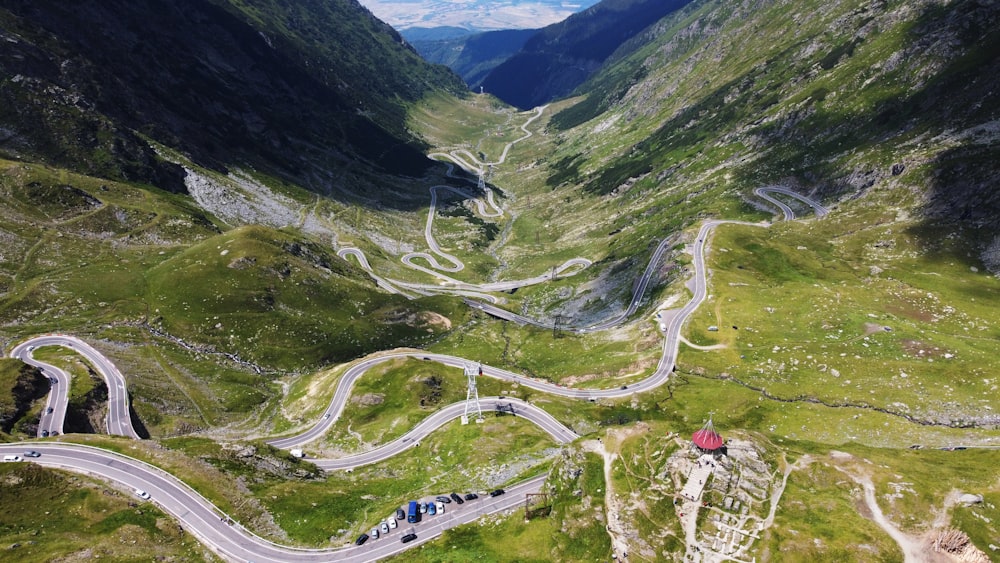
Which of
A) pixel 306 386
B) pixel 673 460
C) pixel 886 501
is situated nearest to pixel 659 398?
pixel 673 460

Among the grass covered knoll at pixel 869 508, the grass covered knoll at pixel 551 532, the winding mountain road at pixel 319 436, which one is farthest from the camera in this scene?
the winding mountain road at pixel 319 436

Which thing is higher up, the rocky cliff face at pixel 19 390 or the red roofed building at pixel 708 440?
the red roofed building at pixel 708 440

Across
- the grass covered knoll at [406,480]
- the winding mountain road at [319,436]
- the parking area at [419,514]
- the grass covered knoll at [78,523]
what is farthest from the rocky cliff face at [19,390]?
the parking area at [419,514]

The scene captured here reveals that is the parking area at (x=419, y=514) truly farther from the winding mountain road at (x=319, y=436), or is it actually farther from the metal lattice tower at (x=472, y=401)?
the metal lattice tower at (x=472, y=401)

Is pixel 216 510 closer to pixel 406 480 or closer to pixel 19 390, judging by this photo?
pixel 406 480

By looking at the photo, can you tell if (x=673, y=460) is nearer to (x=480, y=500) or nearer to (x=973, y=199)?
(x=480, y=500)

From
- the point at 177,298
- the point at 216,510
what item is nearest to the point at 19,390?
the point at 177,298

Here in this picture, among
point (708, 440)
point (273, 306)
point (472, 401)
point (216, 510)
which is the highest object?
point (708, 440)

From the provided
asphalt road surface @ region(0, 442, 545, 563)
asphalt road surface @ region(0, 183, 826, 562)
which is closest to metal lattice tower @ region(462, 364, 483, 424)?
asphalt road surface @ region(0, 183, 826, 562)
